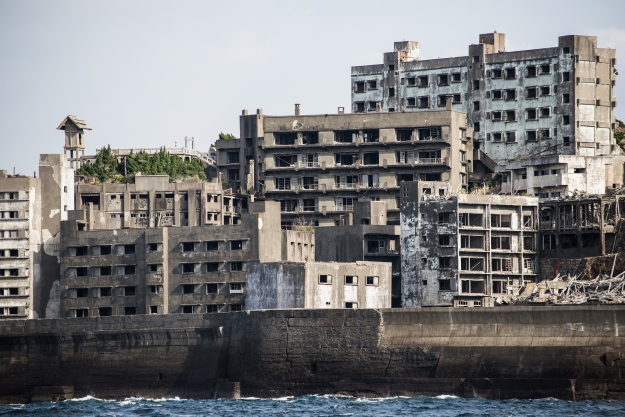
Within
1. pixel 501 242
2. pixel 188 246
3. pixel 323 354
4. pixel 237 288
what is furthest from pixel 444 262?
pixel 323 354

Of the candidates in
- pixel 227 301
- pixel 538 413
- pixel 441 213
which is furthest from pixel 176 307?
pixel 538 413

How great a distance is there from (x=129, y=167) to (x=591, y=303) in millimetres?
62032

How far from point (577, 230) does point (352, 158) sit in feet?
93.3

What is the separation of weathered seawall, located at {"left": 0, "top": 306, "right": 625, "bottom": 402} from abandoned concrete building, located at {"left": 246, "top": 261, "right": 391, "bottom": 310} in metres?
6.07

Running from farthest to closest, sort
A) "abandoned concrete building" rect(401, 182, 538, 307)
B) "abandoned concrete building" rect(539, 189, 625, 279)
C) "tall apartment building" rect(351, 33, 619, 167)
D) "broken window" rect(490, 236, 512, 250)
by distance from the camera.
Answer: "tall apartment building" rect(351, 33, 619, 167) → "broken window" rect(490, 236, 512, 250) → "abandoned concrete building" rect(401, 182, 538, 307) → "abandoned concrete building" rect(539, 189, 625, 279)

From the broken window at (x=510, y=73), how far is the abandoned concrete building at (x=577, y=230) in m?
23.3

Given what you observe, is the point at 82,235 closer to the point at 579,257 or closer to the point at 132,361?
the point at 132,361

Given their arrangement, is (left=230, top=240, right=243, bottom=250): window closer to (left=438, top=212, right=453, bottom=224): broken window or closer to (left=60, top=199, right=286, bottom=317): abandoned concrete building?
(left=60, top=199, right=286, bottom=317): abandoned concrete building

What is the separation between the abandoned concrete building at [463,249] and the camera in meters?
129

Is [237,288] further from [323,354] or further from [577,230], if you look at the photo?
[577,230]

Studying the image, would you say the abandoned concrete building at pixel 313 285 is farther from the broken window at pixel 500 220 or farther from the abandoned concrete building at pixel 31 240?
the abandoned concrete building at pixel 31 240

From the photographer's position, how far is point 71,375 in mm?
119500

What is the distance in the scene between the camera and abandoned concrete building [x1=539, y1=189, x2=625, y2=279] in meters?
128

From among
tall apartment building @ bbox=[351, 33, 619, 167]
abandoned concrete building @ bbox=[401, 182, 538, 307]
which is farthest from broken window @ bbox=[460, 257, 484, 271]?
tall apartment building @ bbox=[351, 33, 619, 167]
